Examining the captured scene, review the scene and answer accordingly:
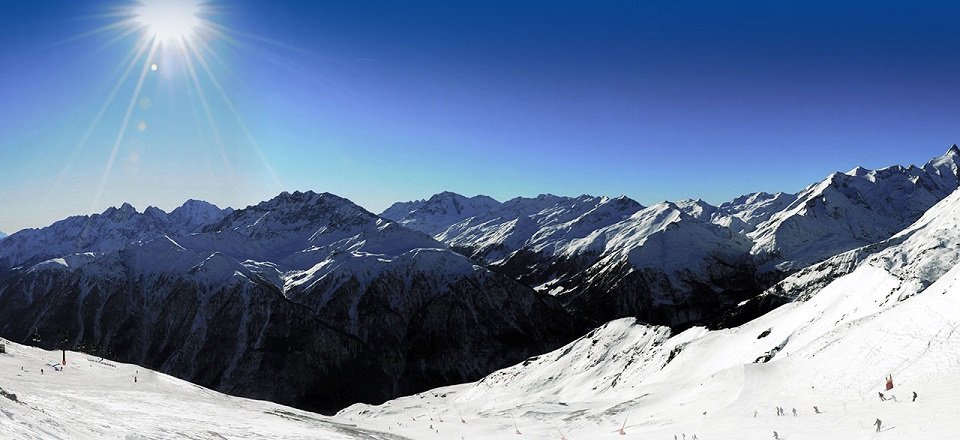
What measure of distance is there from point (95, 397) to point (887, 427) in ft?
137

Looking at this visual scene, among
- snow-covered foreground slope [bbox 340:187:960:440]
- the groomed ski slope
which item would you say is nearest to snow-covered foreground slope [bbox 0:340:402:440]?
the groomed ski slope

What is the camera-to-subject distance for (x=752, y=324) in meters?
89.2

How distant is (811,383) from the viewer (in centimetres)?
3347

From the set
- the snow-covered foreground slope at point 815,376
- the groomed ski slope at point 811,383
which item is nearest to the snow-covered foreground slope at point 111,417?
the groomed ski slope at point 811,383

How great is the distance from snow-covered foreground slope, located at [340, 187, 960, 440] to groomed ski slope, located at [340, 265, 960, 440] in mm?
109

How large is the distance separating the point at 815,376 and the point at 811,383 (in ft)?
3.60

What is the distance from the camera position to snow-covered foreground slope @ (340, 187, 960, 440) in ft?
73.7

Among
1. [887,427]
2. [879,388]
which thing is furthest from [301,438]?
[879,388]

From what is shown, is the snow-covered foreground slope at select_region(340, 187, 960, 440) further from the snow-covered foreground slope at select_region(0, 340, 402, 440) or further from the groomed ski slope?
the snow-covered foreground slope at select_region(0, 340, 402, 440)

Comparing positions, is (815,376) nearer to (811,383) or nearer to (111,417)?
(811,383)

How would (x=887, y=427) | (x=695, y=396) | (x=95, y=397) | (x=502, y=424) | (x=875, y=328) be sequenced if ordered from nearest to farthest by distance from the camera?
(x=887, y=427), (x=95, y=397), (x=875, y=328), (x=695, y=396), (x=502, y=424)

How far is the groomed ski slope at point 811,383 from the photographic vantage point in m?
21.9

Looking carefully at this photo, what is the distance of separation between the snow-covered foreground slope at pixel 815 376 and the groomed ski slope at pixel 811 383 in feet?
0.36

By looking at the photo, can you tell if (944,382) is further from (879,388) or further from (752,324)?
(752,324)
